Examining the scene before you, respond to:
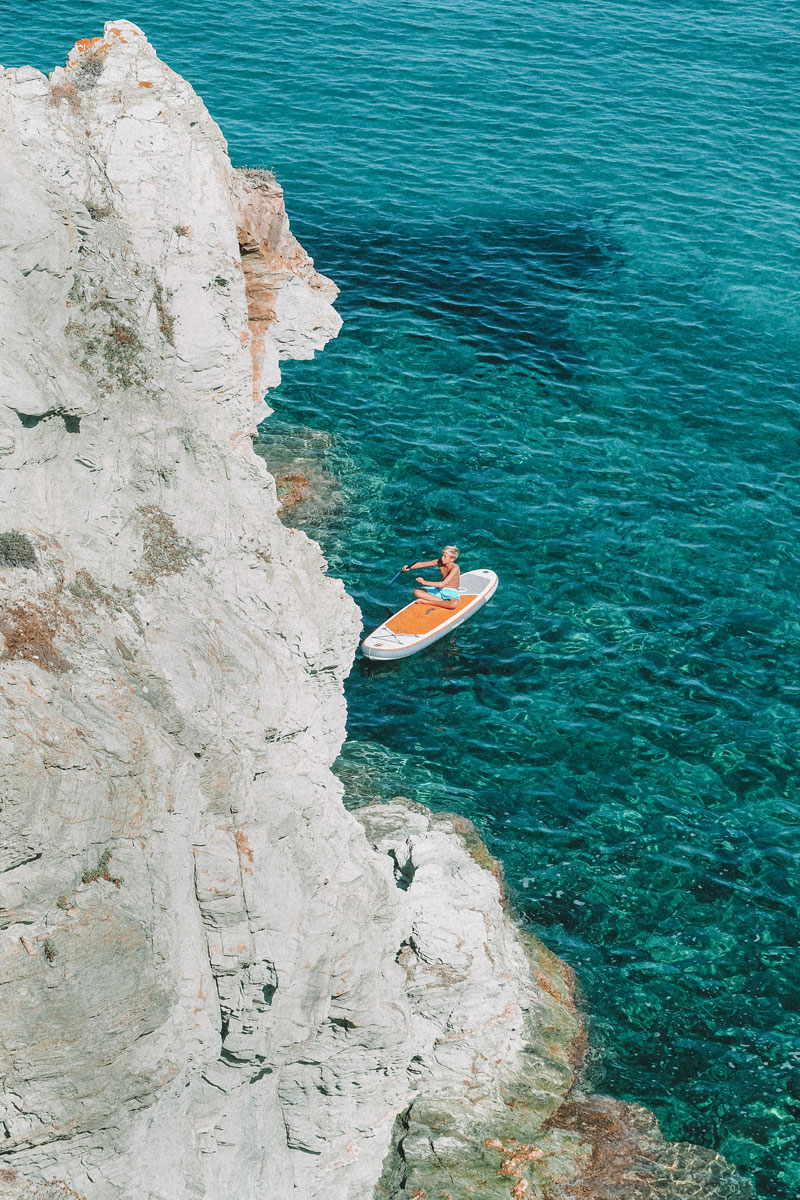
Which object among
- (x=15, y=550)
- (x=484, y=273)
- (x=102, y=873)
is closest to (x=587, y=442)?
(x=484, y=273)

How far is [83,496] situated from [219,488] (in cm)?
237

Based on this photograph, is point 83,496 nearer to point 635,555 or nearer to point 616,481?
point 635,555

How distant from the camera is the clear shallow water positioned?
2042 cm

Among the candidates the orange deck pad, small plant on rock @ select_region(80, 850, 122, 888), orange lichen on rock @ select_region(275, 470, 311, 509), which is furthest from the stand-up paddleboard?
small plant on rock @ select_region(80, 850, 122, 888)

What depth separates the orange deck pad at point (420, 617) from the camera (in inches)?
1054

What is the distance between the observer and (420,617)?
→ 27094mm

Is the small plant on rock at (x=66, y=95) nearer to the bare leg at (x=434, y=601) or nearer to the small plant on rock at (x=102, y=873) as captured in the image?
the small plant on rock at (x=102, y=873)

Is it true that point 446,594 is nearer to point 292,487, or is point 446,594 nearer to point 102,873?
point 292,487

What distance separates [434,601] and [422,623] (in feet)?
2.12

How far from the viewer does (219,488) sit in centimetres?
1499

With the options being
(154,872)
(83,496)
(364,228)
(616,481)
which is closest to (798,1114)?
(154,872)

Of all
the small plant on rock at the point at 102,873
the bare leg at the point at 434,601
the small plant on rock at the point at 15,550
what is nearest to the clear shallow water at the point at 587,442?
the bare leg at the point at 434,601

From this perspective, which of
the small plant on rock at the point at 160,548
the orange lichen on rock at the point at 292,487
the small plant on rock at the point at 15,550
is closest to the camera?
the small plant on rock at the point at 15,550

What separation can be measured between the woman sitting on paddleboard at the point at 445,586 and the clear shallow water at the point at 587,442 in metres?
1.14
